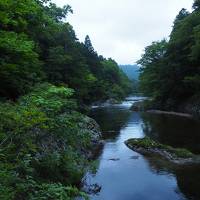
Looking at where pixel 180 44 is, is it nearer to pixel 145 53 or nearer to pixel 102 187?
pixel 145 53

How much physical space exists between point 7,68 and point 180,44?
1559 inches

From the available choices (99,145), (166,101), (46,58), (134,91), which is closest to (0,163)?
(99,145)

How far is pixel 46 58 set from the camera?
3878cm

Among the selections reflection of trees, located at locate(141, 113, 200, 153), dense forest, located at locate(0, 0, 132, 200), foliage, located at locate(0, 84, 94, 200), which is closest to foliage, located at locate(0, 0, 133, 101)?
dense forest, located at locate(0, 0, 132, 200)

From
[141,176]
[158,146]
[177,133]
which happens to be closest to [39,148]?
[141,176]

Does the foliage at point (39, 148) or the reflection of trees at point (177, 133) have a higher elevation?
the foliage at point (39, 148)

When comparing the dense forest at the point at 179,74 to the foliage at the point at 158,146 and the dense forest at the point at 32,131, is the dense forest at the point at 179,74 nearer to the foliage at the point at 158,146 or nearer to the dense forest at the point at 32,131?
the foliage at the point at 158,146

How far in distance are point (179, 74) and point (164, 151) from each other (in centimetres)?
3270

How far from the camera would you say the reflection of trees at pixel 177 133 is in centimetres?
2705

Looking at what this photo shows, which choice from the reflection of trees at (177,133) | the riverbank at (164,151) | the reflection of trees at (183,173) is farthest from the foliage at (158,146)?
the reflection of trees at (177,133)

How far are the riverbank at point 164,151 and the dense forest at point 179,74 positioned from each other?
22727mm

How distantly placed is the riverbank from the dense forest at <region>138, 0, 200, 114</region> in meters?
22.7

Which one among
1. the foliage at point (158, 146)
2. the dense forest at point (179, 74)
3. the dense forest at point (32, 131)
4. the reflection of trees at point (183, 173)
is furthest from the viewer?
the dense forest at point (179, 74)

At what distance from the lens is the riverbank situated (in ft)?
69.1
